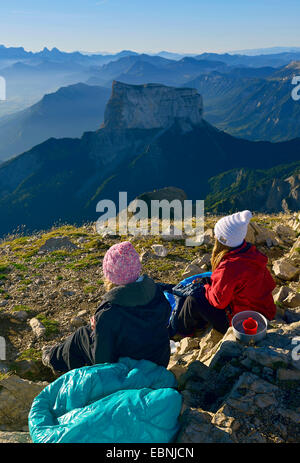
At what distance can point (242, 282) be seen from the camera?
5.58 m

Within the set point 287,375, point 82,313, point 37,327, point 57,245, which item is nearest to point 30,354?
point 37,327

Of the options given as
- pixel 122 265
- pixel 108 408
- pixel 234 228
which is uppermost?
pixel 234 228

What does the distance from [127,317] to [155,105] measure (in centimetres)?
20428

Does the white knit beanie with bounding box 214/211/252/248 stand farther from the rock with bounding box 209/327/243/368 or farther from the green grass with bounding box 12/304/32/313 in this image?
the green grass with bounding box 12/304/32/313

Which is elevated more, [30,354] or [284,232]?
[284,232]

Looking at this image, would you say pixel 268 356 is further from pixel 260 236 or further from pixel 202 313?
pixel 260 236

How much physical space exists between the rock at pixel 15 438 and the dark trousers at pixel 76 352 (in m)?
1.13

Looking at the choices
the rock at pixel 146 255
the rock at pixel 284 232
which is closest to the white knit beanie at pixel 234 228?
the rock at pixel 146 255

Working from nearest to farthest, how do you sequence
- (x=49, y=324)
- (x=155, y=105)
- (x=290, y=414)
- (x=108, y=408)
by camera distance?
1. (x=108, y=408)
2. (x=290, y=414)
3. (x=49, y=324)
4. (x=155, y=105)

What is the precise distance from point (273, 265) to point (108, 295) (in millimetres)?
6036

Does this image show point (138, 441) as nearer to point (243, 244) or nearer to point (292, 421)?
point (292, 421)

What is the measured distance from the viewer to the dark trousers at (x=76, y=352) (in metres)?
4.79

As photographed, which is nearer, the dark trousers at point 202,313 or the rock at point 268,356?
the rock at point 268,356

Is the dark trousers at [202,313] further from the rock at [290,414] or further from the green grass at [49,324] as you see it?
the green grass at [49,324]
